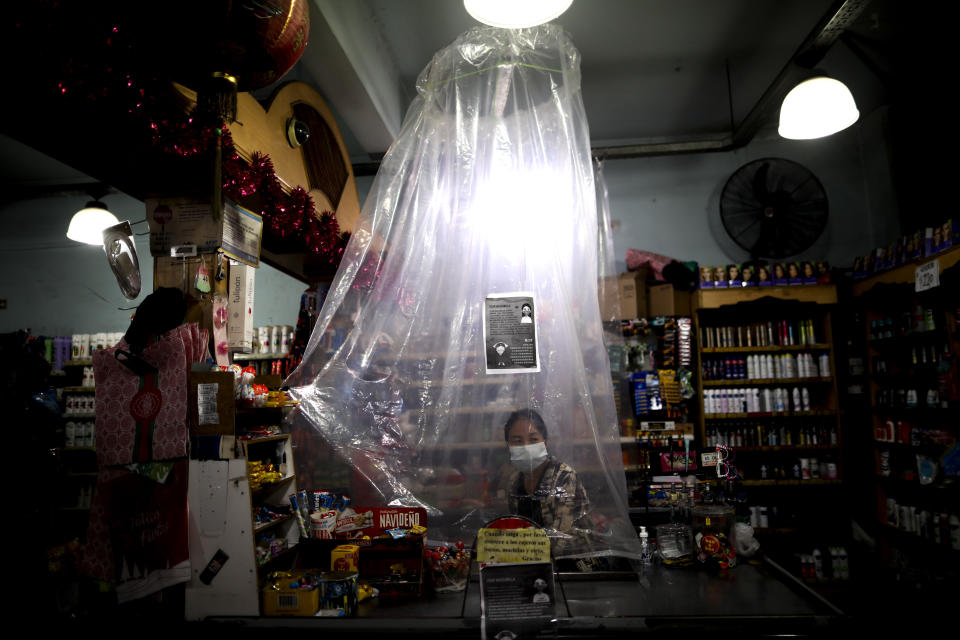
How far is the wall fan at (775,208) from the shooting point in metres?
5.14

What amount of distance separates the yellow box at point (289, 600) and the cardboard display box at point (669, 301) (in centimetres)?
428

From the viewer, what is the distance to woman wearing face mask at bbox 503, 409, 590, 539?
5.29 feet

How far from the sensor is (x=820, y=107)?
11.7ft

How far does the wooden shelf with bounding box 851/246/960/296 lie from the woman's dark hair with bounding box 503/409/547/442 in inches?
146

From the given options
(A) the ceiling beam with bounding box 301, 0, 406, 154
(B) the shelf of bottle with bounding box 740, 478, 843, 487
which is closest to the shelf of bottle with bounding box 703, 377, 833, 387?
(B) the shelf of bottle with bounding box 740, 478, 843, 487

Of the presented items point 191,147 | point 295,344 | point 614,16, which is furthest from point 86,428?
point 614,16

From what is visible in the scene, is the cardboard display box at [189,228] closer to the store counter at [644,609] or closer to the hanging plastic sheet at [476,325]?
the hanging plastic sheet at [476,325]

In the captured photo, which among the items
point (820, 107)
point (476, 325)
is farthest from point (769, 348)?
point (476, 325)

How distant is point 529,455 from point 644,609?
512mm

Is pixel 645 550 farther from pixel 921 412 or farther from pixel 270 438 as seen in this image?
pixel 921 412

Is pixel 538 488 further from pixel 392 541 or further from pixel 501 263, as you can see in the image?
pixel 501 263

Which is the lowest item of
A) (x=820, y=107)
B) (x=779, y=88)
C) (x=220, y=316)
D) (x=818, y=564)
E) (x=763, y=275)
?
(x=818, y=564)

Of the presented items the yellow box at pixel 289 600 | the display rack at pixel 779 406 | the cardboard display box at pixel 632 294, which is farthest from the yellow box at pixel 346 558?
the display rack at pixel 779 406

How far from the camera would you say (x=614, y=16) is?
3.88m
